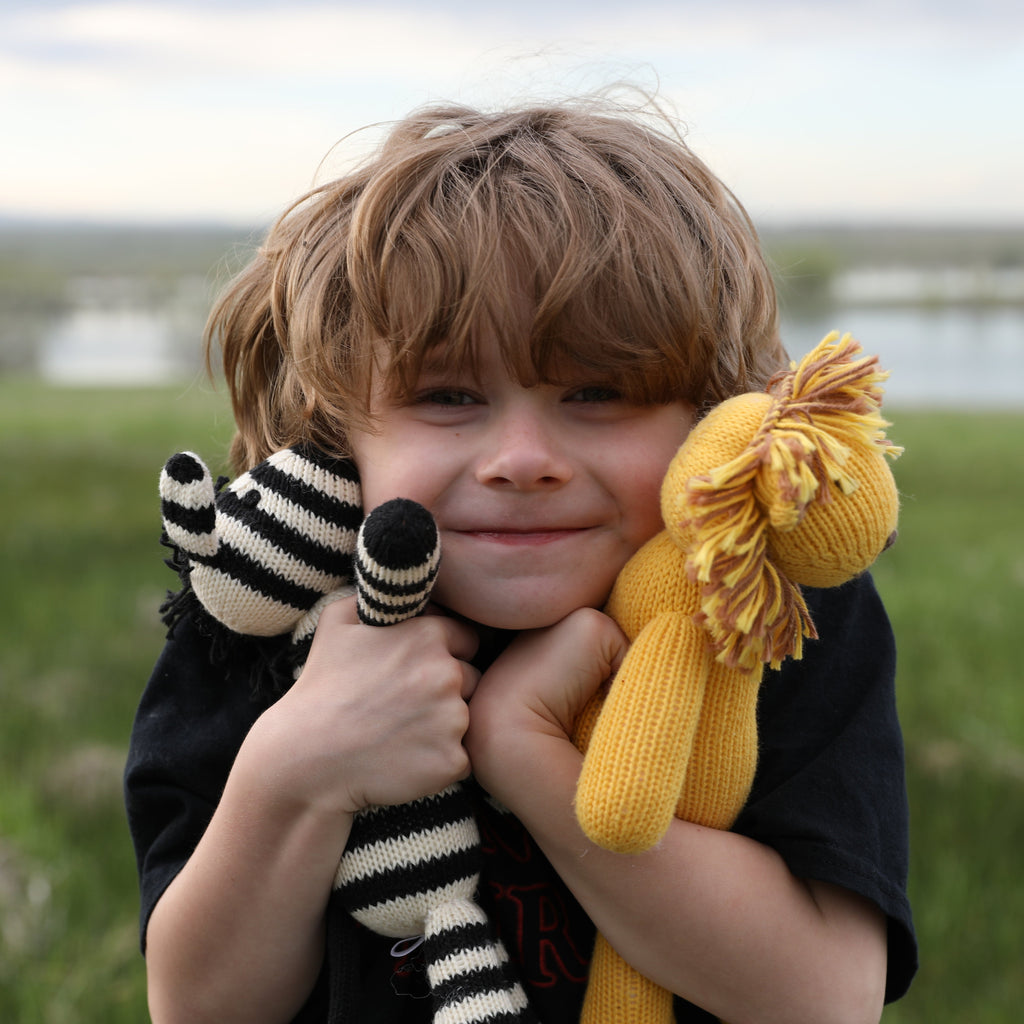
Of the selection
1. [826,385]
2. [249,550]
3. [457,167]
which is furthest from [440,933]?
[457,167]

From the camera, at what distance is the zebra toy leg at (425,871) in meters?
1.24

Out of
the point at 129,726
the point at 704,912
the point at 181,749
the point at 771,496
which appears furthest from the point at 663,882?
the point at 129,726

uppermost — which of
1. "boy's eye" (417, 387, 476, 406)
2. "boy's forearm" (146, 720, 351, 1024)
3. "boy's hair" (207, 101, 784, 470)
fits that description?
"boy's hair" (207, 101, 784, 470)

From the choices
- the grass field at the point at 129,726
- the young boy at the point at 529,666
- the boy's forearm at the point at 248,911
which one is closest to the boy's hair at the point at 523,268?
the young boy at the point at 529,666

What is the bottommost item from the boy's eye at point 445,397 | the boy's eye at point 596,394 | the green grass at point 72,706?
the green grass at point 72,706

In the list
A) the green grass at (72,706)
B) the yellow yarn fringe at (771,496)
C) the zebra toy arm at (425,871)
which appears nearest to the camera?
the yellow yarn fringe at (771,496)

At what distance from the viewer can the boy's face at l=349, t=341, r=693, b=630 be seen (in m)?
1.30

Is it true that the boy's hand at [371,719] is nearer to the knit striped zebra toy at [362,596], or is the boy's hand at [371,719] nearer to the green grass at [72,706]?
the knit striped zebra toy at [362,596]

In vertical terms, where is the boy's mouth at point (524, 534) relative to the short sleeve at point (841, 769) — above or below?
above

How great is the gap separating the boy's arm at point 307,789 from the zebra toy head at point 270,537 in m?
0.06

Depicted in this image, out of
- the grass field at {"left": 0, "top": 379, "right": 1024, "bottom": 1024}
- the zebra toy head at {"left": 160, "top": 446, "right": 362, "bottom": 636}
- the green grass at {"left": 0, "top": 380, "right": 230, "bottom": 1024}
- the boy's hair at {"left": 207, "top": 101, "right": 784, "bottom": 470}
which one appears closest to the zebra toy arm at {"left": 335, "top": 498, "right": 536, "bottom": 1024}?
the zebra toy head at {"left": 160, "top": 446, "right": 362, "bottom": 636}

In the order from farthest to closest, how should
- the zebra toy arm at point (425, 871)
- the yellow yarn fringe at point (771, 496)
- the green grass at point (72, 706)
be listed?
the green grass at point (72, 706) → the zebra toy arm at point (425, 871) → the yellow yarn fringe at point (771, 496)

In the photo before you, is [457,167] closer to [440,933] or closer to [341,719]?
[341,719]

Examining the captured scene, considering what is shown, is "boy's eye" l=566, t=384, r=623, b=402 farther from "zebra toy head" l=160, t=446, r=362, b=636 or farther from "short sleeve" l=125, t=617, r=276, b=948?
"short sleeve" l=125, t=617, r=276, b=948
